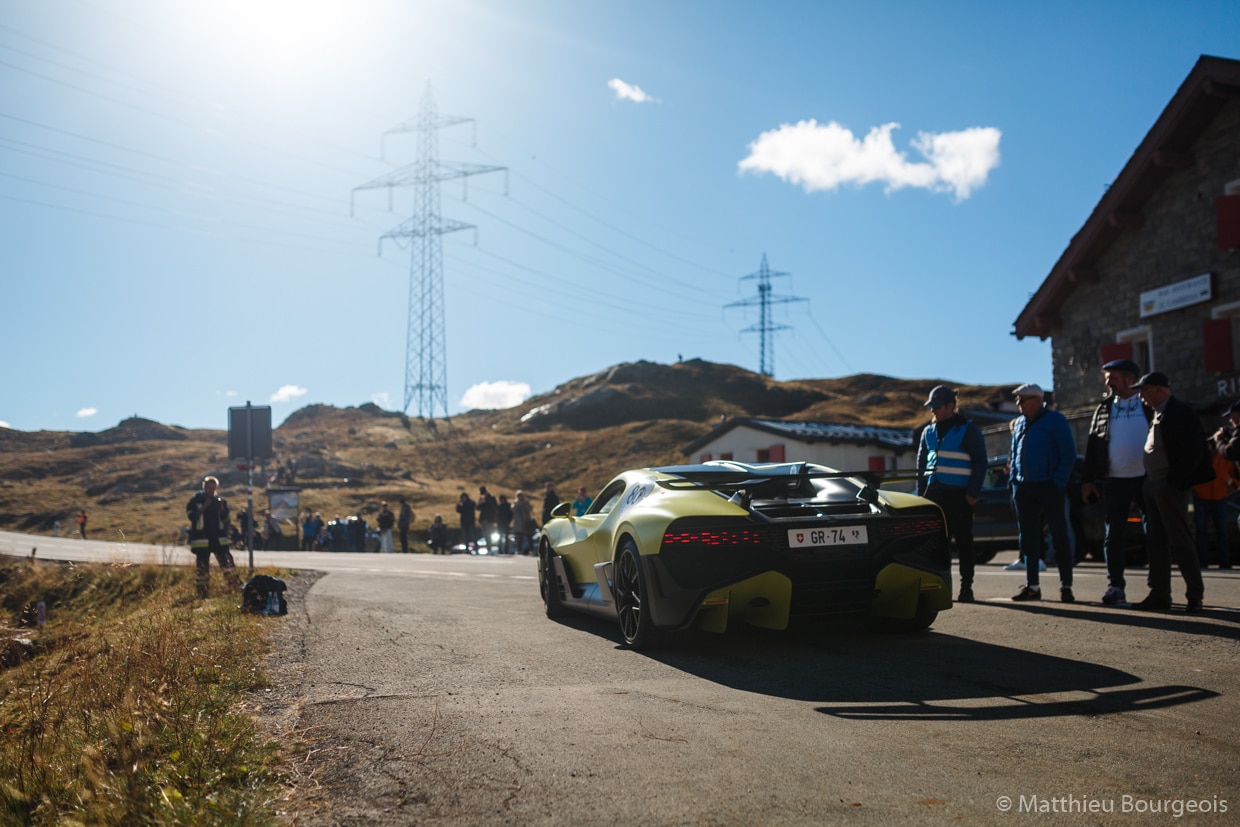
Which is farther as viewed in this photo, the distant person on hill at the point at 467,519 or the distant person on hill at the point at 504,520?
the distant person on hill at the point at 467,519

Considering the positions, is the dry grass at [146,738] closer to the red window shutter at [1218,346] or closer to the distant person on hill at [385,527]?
the red window shutter at [1218,346]

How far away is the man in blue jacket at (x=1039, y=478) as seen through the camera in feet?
27.6

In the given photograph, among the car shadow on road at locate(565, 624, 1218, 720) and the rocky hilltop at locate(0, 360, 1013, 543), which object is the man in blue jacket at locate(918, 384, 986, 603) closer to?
the car shadow on road at locate(565, 624, 1218, 720)

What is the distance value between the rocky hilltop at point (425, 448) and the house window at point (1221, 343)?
1216 inches

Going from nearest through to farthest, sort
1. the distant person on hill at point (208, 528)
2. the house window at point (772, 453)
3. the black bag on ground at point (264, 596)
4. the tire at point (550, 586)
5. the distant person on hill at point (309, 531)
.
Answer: the tire at point (550, 586) → the black bag on ground at point (264, 596) → the distant person on hill at point (208, 528) → the distant person on hill at point (309, 531) → the house window at point (772, 453)

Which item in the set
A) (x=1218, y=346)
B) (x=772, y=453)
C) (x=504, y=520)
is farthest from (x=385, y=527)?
(x=1218, y=346)

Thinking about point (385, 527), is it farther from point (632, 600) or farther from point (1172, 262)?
point (632, 600)

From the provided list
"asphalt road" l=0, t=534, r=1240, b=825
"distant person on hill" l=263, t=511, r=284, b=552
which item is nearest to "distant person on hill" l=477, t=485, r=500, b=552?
"distant person on hill" l=263, t=511, r=284, b=552

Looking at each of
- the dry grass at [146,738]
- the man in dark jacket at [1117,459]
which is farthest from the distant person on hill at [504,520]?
the man in dark jacket at [1117,459]

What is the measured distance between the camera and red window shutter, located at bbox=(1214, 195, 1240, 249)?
837 inches

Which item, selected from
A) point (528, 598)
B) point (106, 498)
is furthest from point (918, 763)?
point (106, 498)

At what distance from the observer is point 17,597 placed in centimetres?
1967

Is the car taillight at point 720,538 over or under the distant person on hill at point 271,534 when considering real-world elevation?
over

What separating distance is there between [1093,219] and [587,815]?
25.5 metres
